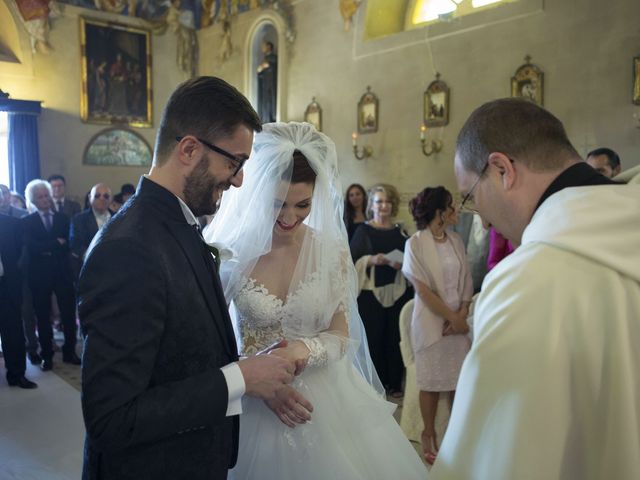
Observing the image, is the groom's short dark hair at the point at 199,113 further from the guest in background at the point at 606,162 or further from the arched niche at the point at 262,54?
the arched niche at the point at 262,54

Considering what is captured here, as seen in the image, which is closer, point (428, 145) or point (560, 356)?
point (560, 356)

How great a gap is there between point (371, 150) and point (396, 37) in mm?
1848

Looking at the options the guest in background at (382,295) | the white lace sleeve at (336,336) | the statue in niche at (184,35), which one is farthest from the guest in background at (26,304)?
the statue in niche at (184,35)

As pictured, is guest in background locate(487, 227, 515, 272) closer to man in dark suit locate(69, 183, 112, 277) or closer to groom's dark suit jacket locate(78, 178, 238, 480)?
groom's dark suit jacket locate(78, 178, 238, 480)

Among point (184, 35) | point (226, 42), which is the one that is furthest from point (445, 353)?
point (184, 35)

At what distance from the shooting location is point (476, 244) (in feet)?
21.7

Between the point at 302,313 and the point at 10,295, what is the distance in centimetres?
409

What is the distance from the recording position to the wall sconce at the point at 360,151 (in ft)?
30.6

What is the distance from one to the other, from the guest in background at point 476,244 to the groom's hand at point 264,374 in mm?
4804

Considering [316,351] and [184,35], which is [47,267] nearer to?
[316,351]

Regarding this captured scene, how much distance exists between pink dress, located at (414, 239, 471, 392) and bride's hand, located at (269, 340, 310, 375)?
6.60 ft

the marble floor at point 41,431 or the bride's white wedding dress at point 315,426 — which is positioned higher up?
the bride's white wedding dress at point 315,426

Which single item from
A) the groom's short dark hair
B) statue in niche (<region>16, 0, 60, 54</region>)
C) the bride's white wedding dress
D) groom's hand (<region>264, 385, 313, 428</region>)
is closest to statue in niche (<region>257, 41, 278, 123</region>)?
statue in niche (<region>16, 0, 60, 54</region>)

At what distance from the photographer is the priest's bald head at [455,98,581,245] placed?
1340mm
